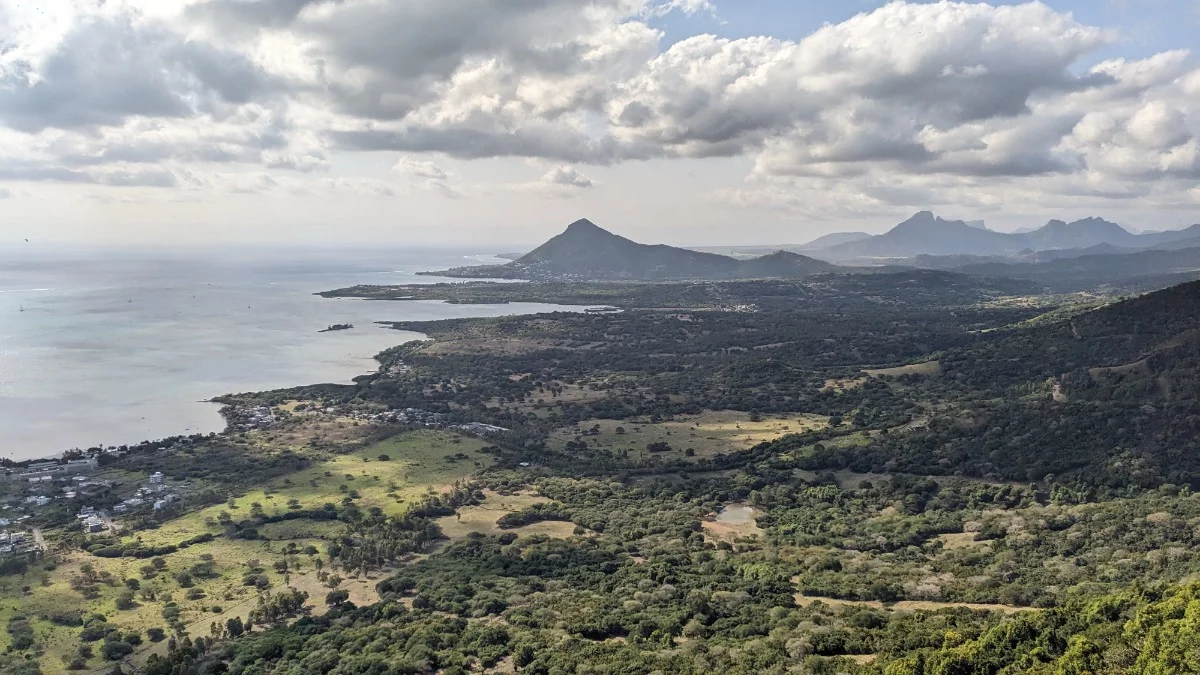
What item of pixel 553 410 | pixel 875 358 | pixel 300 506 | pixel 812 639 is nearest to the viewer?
pixel 812 639

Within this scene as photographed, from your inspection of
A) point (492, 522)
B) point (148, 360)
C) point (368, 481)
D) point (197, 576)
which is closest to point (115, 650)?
point (197, 576)

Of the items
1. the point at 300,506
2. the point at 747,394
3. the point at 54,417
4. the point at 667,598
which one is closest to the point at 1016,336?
the point at 747,394

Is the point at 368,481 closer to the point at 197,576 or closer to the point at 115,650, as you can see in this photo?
the point at 197,576

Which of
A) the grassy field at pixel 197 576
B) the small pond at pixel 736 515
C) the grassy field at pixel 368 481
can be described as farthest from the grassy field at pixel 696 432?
the grassy field at pixel 197 576

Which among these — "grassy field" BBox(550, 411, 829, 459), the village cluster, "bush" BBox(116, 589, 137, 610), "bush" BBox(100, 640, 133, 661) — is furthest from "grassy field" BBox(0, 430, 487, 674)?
"grassy field" BBox(550, 411, 829, 459)

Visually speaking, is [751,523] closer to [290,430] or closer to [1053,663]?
[1053,663]

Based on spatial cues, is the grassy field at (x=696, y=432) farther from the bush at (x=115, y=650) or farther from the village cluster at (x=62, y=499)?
the bush at (x=115, y=650)
